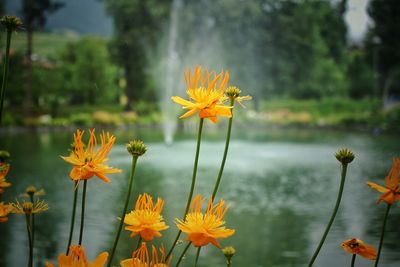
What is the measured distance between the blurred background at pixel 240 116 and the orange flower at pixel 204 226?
2.64 ft

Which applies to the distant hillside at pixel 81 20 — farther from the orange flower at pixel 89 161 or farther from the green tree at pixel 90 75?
the orange flower at pixel 89 161

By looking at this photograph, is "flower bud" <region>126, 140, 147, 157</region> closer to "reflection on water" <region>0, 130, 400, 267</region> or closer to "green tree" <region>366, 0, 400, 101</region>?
"reflection on water" <region>0, 130, 400, 267</region>

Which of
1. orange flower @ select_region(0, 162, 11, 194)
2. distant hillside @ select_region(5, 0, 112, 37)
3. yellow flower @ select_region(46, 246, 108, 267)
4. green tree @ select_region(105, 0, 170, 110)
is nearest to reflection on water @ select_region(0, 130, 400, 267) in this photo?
orange flower @ select_region(0, 162, 11, 194)

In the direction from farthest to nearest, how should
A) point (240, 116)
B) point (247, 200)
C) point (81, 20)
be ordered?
point (81, 20), point (240, 116), point (247, 200)

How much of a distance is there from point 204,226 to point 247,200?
4.69 metres

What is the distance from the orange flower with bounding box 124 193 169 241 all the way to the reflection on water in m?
2.49

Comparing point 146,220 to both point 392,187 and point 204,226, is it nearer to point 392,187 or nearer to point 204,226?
point 204,226

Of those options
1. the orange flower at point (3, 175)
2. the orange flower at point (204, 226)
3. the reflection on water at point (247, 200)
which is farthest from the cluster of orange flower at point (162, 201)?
the reflection on water at point (247, 200)

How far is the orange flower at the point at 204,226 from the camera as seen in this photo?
0.62 metres

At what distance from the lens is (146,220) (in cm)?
67

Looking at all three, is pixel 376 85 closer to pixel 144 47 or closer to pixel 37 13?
pixel 144 47

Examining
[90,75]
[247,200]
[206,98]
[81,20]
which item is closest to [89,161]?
[206,98]

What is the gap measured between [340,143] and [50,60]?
77.1 ft

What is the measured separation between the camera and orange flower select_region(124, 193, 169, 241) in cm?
66
